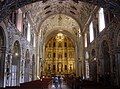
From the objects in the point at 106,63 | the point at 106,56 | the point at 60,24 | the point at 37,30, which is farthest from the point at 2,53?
the point at 60,24

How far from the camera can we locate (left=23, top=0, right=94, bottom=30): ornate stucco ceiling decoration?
1041 inches

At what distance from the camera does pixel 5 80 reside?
1566 centimetres

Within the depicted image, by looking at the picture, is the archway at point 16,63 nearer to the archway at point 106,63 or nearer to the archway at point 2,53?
the archway at point 2,53

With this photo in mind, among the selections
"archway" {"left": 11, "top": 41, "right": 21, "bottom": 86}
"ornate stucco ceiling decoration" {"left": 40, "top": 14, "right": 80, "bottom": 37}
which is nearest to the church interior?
"archway" {"left": 11, "top": 41, "right": 21, "bottom": 86}

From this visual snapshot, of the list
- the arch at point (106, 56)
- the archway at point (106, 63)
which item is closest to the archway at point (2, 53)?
the archway at point (106, 63)

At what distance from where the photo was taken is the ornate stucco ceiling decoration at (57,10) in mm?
26438

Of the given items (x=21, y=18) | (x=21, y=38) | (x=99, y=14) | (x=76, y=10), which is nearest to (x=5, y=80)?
(x=21, y=38)

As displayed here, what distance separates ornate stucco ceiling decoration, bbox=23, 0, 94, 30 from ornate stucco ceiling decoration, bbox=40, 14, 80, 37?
2.88 meters

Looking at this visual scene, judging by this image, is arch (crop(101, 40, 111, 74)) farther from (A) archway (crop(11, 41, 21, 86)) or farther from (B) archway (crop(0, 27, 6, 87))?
(B) archway (crop(0, 27, 6, 87))

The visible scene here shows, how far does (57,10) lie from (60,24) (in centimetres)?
830

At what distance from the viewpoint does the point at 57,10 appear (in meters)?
32.0

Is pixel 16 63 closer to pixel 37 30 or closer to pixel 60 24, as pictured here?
pixel 37 30

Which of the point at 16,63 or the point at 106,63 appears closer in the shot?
the point at 106,63

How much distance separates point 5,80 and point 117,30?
9241 mm
